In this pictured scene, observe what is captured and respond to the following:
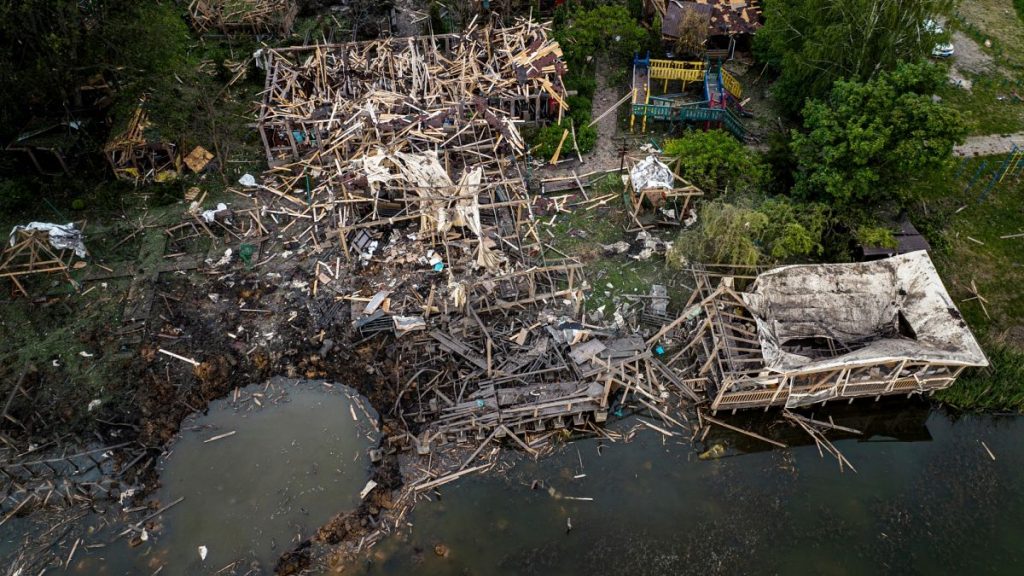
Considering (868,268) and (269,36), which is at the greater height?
(269,36)

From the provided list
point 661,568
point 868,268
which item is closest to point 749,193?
point 868,268

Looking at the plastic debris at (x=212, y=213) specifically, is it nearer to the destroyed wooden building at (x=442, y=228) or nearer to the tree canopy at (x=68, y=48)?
the destroyed wooden building at (x=442, y=228)

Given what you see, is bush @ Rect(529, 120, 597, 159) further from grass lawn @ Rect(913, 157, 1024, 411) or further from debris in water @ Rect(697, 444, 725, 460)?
debris in water @ Rect(697, 444, 725, 460)

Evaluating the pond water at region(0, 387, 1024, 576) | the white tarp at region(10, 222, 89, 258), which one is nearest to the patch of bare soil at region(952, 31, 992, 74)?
the pond water at region(0, 387, 1024, 576)

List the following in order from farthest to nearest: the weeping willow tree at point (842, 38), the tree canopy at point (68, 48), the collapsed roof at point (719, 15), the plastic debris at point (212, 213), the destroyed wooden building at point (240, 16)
Result: the destroyed wooden building at point (240, 16)
the collapsed roof at point (719, 15)
the plastic debris at point (212, 213)
the weeping willow tree at point (842, 38)
the tree canopy at point (68, 48)

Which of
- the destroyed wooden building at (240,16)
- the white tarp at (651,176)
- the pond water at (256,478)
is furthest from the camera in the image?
the destroyed wooden building at (240,16)

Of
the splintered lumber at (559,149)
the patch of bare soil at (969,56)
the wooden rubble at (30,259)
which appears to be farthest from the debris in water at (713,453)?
the patch of bare soil at (969,56)

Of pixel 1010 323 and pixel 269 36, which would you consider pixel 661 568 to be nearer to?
pixel 1010 323
